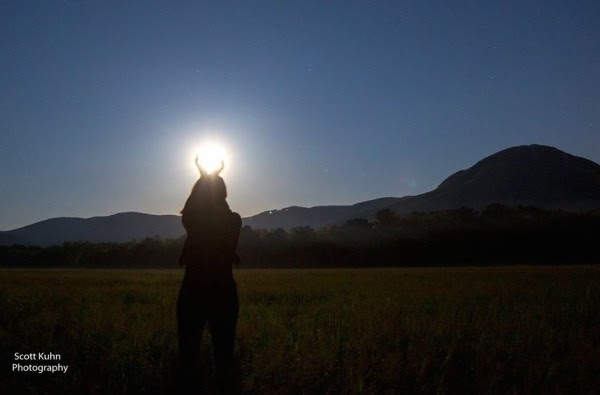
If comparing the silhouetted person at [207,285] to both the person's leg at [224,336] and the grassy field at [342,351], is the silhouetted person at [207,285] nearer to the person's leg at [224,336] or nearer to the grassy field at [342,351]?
the person's leg at [224,336]

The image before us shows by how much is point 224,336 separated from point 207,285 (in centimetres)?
→ 60

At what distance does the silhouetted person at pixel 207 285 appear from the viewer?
17.9 ft

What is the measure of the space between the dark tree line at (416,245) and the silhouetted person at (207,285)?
239 feet

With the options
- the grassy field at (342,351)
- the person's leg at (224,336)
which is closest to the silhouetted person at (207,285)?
the person's leg at (224,336)

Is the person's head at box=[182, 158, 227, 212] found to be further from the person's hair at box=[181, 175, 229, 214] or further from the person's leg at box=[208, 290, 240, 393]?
the person's leg at box=[208, 290, 240, 393]

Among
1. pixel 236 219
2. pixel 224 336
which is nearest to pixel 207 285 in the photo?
pixel 224 336

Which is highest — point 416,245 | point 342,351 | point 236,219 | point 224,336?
point 416,245

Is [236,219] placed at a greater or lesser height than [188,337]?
greater

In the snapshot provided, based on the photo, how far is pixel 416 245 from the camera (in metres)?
82.1

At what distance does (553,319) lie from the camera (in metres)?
11.2

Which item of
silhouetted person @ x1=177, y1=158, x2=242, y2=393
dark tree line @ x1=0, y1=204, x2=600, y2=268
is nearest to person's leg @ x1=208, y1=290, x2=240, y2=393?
silhouetted person @ x1=177, y1=158, x2=242, y2=393

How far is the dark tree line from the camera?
76.1 metres

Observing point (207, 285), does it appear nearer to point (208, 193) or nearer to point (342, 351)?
point (208, 193)

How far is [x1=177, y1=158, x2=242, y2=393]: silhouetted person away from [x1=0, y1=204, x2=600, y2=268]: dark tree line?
239 feet
